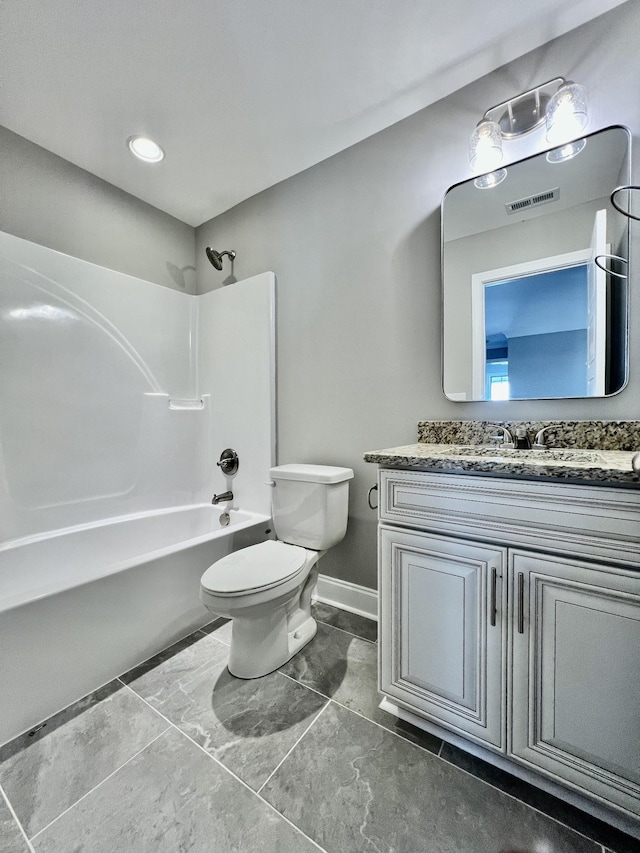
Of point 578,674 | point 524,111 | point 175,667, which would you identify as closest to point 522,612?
point 578,674

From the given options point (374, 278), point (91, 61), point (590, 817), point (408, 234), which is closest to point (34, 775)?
point (590, 817)

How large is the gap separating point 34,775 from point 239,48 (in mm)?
2564

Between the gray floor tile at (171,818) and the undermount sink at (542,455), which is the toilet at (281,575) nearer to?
the gray floor tile at (171,818)

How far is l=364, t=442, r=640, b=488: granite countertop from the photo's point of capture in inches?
31.3

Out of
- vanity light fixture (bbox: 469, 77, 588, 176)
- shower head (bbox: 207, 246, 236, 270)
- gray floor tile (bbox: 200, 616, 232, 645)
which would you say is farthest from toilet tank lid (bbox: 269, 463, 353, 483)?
shower head (bbox: 207, 246, 236, 270)

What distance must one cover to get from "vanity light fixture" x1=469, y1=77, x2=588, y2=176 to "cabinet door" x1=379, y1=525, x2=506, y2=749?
1.48 metres

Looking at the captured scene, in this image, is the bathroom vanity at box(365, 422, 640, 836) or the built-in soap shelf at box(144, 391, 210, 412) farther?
the built-in soap shelf at box(144, 391, 210, 412)

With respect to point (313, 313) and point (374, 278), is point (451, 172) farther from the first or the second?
point (313, 313)

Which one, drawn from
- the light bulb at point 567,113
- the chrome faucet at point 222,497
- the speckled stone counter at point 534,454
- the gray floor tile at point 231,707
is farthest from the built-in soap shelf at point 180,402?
the light bulb at point 567,113

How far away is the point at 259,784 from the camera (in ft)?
3.25

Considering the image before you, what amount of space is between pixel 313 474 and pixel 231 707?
0.92 meters

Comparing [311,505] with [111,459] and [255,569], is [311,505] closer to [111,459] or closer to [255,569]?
[255,569]

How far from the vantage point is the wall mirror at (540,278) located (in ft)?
4.05

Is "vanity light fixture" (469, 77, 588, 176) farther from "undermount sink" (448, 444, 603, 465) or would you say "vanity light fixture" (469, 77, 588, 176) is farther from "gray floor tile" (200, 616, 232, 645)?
"gray floor tile" (200, 616, 232, 645)
